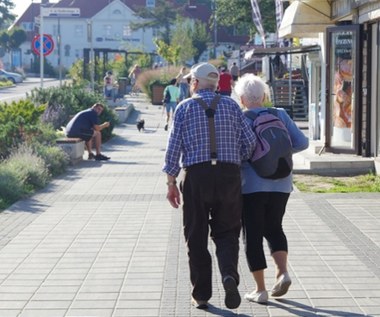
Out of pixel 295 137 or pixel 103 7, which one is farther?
pixel 103 7

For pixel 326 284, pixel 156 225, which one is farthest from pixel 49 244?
pixel 326 284

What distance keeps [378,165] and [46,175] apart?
5.53m

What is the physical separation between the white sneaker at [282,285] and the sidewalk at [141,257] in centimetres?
7

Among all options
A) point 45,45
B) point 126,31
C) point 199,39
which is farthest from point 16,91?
point 126,31

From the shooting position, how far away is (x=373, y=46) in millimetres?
17469

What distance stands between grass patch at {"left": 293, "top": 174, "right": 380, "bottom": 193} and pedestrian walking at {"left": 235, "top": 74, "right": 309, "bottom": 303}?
6.88 metres

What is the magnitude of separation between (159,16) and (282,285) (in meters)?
92.3

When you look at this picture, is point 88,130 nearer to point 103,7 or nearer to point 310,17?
point 310,17

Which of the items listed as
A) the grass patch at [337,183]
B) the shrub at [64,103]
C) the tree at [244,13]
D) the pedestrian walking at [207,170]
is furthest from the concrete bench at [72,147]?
the tree at [244,13]

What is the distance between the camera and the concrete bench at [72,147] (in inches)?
744

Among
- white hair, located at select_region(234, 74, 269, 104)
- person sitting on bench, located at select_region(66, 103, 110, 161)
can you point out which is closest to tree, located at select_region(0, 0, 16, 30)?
person sitting on bench, located at select_region(66, 103, 110, 161)

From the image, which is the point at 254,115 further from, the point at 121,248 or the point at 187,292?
the point at 121,248

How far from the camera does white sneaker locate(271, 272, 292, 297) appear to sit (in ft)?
25.4

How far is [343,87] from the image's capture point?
1855cm
